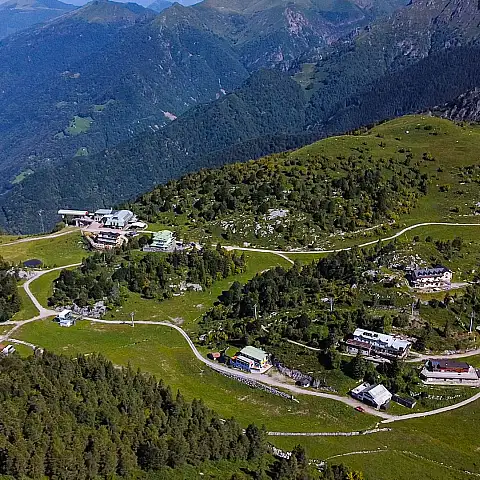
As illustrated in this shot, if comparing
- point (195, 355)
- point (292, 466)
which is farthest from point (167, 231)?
point (292, 466)

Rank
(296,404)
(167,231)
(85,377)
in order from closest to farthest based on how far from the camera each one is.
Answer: (85,377) → (296,404) → (167,231)

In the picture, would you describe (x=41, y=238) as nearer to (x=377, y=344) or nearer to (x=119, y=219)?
(x=119, y=219)

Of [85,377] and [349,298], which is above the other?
[85,377]

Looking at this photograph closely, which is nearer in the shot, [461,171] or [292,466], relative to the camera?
[292,466]

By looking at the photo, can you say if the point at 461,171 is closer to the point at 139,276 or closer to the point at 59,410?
the point at 139,276

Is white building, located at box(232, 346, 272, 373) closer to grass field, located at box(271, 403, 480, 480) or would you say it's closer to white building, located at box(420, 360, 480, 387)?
grass field, located at box(271, 403, 480, 480)

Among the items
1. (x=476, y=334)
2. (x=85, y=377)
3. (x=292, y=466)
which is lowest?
(x=476, y=334)

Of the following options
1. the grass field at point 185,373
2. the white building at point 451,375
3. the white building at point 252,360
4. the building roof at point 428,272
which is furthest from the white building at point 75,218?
the white building at point 451,375

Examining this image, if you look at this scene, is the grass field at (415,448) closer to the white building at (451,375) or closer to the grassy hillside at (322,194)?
the white building at (451,375)
